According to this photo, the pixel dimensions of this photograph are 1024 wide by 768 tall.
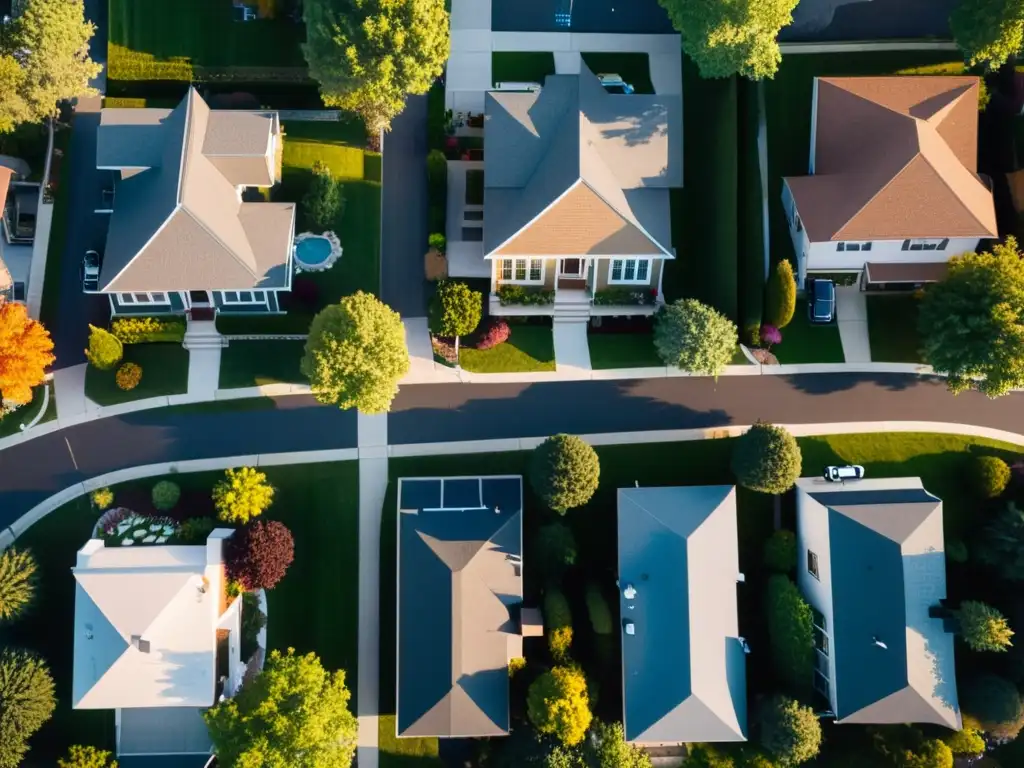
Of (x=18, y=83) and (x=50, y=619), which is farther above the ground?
(x=18, y=83)

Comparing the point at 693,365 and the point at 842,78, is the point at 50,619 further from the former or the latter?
the point at 842,78

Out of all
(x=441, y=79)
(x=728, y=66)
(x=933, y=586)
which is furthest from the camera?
(x=441, y=79)

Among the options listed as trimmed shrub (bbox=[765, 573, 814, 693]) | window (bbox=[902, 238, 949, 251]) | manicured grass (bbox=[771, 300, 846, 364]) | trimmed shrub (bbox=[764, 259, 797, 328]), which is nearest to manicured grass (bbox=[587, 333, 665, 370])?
trimmed shrub (bbox=[764, 259, 797, 328])

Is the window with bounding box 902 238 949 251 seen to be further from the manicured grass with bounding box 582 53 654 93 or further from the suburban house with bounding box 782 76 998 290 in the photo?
the manicured grass with bounding box 582 53 654 93

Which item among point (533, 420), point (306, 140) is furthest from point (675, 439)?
point (306, 140)

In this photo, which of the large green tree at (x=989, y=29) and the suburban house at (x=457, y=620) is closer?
the suburban house at (x=457, y=620)

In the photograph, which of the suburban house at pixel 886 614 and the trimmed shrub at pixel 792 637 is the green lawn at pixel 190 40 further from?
the suburban house at pixel 886 614

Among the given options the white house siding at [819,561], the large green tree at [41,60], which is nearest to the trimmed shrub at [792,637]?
the white house siding at [819,561]
